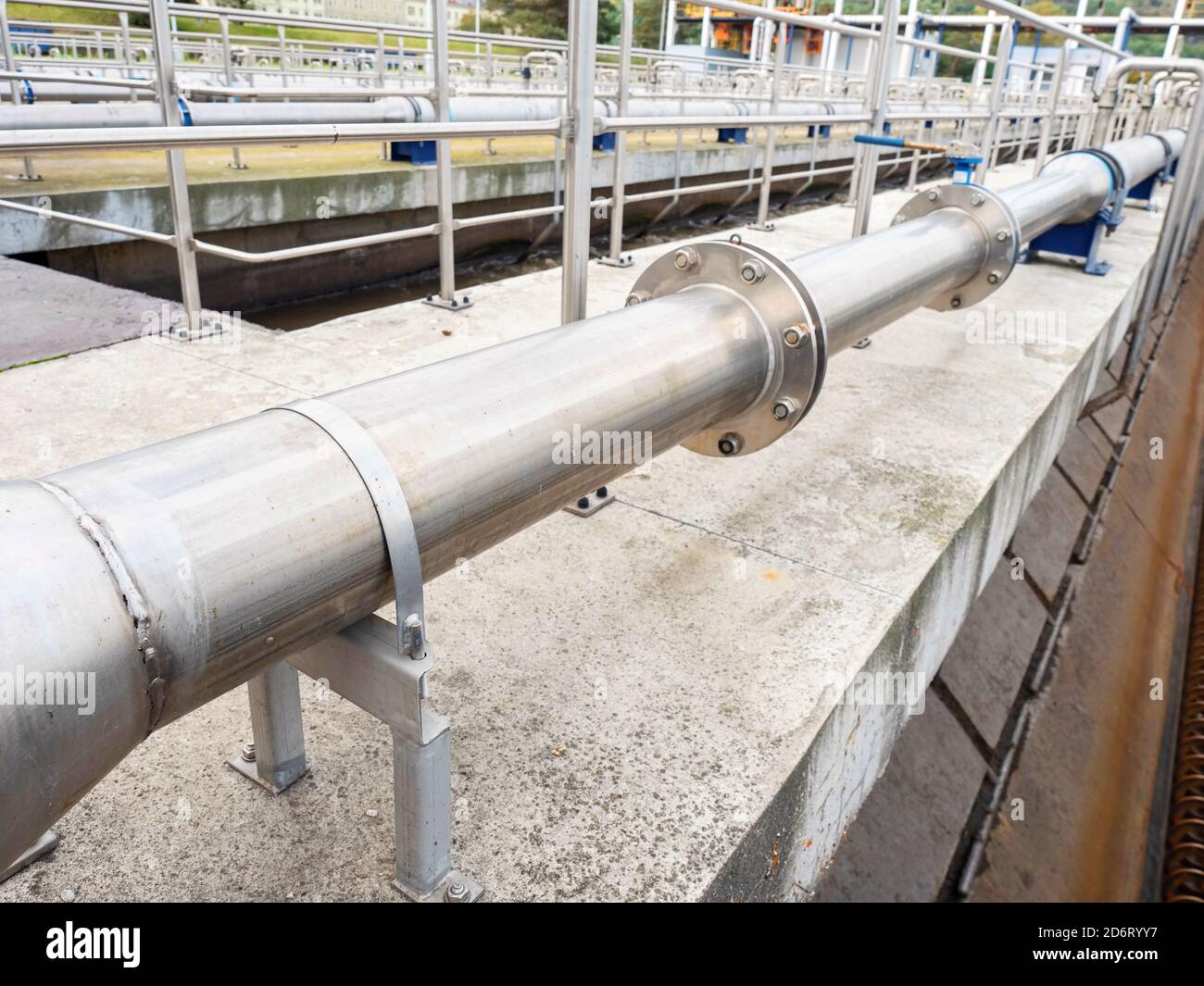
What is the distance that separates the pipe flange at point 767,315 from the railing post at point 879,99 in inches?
66.7

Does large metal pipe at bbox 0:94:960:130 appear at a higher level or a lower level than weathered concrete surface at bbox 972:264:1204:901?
higher

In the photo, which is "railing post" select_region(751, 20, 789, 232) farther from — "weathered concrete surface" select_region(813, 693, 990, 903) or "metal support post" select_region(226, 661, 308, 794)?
"metal support post" select_region(226, 661, 308, 794)

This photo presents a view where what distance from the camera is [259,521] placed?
0.95 m

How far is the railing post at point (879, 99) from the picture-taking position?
3328mm

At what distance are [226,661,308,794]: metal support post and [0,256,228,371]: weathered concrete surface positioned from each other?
7.57 ft

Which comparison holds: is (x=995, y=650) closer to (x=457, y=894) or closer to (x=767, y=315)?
(x=767, y=315)

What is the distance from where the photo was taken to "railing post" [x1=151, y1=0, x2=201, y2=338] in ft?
9.84

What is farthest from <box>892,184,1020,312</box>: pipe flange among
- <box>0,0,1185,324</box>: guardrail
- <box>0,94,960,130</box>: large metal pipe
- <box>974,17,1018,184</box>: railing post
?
<box>974,17,1018,184</box>: railing post

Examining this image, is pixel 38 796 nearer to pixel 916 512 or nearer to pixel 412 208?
pixel 916 512

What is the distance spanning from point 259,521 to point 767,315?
1186 mm

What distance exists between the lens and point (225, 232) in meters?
6.82

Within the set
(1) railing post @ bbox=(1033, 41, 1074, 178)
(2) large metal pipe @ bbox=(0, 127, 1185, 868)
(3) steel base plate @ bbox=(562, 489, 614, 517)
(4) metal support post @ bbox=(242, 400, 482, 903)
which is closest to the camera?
(2) large metal pipe @ bbox=(0, 127, 1185, 868)

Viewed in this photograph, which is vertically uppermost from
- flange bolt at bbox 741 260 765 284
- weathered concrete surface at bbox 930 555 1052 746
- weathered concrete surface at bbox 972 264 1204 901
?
flange bolt at bbox 741 260 765 284
